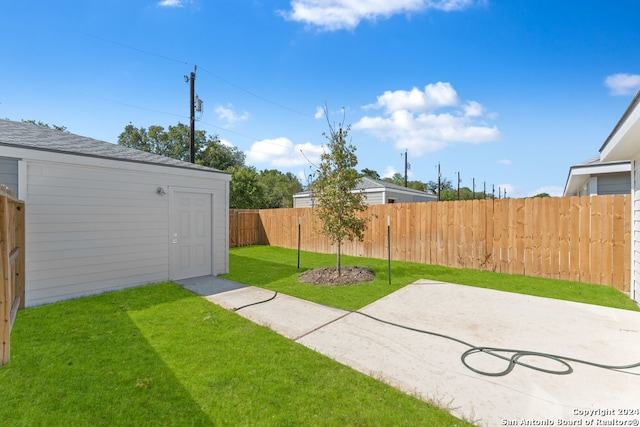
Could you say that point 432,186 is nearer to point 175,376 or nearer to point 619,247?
point 619,247

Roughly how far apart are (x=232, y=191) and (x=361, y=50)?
1428 centimetres

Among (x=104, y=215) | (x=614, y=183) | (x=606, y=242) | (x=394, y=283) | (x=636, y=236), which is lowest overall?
(x=394, y=283)

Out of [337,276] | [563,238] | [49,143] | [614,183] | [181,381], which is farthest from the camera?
[614,183]

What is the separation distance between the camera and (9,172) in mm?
4262

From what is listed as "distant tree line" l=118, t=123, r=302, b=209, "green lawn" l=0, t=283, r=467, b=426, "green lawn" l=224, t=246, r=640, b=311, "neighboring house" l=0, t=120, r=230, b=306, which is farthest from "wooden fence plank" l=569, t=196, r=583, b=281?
"distant tree line" l=118, t=123, r=302, b=209

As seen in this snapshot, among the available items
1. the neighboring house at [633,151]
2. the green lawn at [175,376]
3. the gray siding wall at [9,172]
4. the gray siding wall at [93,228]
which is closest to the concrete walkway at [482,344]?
the green lawn at [175,376]

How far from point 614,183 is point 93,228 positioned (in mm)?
12923

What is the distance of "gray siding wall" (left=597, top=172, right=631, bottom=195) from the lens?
25.6 feet

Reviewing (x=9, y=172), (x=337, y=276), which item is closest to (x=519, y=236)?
(x=337, y=276)

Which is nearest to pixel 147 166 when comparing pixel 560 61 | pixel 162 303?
pixel 162 303

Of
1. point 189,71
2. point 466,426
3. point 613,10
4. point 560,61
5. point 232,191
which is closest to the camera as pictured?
point 466,426

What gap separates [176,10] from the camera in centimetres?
892

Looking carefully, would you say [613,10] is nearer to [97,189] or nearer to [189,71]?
[97,189]

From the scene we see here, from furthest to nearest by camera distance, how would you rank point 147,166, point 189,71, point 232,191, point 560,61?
point 232,191 < point 189,71 < point 560,61 < point 147,166
